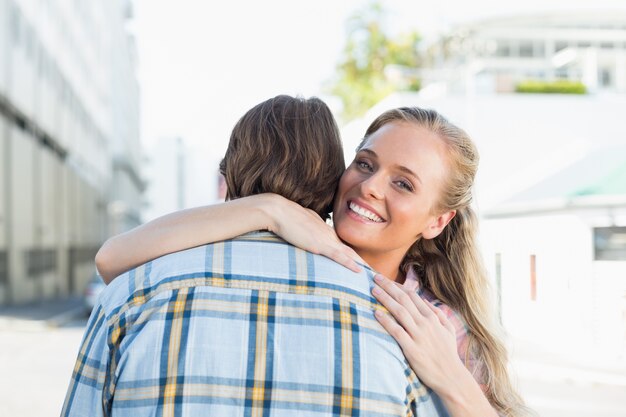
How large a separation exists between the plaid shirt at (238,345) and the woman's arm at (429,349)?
0.19 feet

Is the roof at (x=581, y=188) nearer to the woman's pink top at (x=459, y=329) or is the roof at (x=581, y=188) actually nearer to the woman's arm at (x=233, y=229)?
the woman's pink top at (x=459, y=329)

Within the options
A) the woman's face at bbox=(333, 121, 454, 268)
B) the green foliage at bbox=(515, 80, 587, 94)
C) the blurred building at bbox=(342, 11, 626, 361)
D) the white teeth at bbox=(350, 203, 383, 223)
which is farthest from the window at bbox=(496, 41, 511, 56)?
the white teeth at bbox=(350, 203, 383, 223)

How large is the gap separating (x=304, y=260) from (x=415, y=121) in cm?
70

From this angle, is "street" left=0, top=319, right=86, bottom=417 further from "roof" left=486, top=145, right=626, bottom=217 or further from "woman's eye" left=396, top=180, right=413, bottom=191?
"roof" left=486, top=145, right=626, bottom=217

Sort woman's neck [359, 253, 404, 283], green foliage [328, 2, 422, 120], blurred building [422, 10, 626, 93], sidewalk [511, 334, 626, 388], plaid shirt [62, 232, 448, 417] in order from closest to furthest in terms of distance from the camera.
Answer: plaid shirt [62, 232, 448, 417] < woman's neck [359, 253, 404, 283] < sidewalk [511, 334, 626, 388] < blurred building [422, 10, 626, 93] < green foliage [328, 2, 422, 120]

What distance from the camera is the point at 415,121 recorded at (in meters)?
2.47

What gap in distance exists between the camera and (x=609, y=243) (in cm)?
1198

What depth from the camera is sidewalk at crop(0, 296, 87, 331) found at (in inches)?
790

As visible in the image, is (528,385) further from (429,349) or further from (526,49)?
(526,49)

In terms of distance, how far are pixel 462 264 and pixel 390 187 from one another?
1.78 feet

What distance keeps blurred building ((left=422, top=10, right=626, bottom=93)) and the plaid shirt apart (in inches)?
721

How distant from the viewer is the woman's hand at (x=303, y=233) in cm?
202

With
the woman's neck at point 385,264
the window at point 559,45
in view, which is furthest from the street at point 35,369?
the window at point 559,45

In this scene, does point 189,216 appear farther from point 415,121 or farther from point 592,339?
point 592,339
